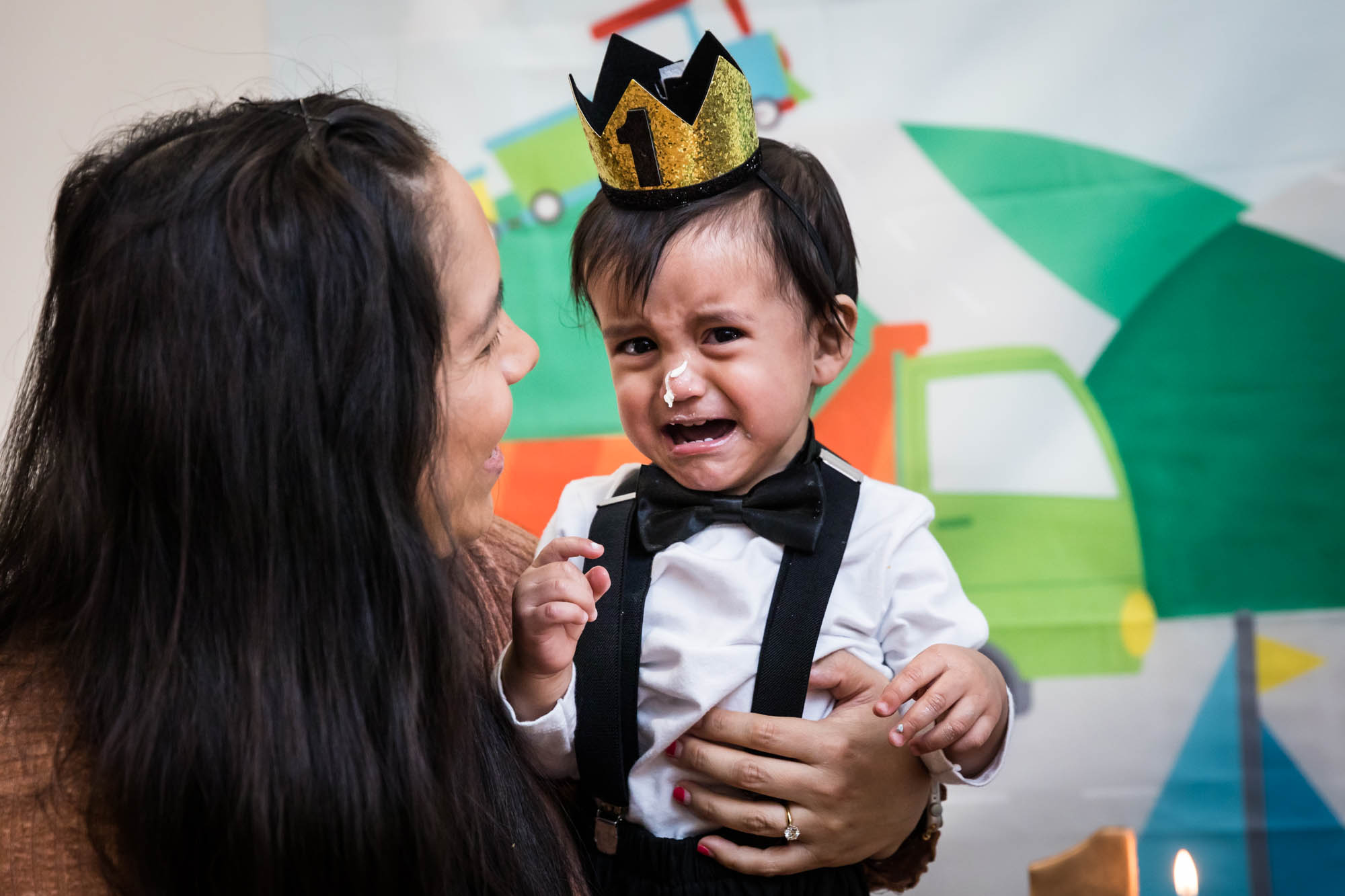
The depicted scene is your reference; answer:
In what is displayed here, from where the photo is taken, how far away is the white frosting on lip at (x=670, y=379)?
1096 mm

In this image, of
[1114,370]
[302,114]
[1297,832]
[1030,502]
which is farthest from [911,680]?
[1297,832]

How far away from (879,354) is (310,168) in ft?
3.98

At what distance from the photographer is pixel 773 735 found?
3.45ft

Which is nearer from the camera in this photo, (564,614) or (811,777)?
(564,614)

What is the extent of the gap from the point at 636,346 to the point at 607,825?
52cm

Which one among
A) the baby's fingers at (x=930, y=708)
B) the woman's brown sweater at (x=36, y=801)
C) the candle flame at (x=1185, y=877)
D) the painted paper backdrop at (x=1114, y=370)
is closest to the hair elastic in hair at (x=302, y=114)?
the woman's brown sweater at (x=36, y=801)

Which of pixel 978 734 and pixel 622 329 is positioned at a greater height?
pixel 622 329

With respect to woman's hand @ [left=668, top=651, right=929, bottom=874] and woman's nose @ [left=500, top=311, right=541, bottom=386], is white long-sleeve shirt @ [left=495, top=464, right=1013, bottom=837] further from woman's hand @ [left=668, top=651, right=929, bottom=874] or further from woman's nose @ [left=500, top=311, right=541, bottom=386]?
woman's nose @ [left=500, top=311, right=541, bottom=386]

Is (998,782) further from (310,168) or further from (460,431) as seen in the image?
(310,168)

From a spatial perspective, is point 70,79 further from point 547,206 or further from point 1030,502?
point 1030,502

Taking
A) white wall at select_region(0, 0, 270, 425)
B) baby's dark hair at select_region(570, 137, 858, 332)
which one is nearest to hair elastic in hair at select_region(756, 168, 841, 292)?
baby's dark hair at select_region(570, 137, 858, 332)

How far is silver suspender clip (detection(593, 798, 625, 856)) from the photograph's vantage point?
1.10 meters

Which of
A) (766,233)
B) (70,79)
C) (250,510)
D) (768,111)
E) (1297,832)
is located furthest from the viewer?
(70,79)

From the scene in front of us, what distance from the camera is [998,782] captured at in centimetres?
176
